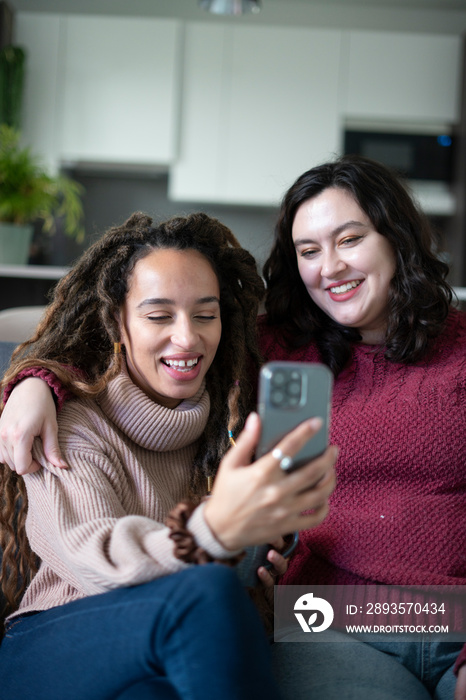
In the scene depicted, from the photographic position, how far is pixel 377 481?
1.17 m

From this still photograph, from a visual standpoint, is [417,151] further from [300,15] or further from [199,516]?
[199,516]

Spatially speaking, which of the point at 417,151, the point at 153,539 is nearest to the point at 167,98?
the point at 417,151

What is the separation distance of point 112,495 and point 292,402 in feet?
1.22

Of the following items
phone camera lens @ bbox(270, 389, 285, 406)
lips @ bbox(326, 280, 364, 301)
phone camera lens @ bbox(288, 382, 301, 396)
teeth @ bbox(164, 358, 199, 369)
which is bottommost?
teeth @ bbox(164, 358, 199, 369)

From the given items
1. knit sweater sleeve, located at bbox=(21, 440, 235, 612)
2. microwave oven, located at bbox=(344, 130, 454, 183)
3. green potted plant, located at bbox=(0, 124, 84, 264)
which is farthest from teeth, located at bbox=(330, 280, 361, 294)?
microwave oven, located at bbox=(344, 130, 454, 183)

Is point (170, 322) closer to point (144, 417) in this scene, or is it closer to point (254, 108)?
point (144, 417)

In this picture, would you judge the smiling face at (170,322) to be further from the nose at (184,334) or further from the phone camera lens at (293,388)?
the phone camera lens at (293,388)

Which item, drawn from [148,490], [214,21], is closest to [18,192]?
[214,21]

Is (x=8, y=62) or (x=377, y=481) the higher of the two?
(x=8, y=62)

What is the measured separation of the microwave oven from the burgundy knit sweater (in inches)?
102

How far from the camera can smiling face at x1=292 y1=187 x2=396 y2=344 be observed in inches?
Answer: 51.4

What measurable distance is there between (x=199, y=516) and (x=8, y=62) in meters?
3.25

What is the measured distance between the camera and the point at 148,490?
1096 mm

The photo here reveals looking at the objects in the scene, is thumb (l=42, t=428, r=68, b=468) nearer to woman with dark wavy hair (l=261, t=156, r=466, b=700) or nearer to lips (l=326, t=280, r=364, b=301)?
woman with dark wavy hair (l=261, t=156, r=466, b=700)
